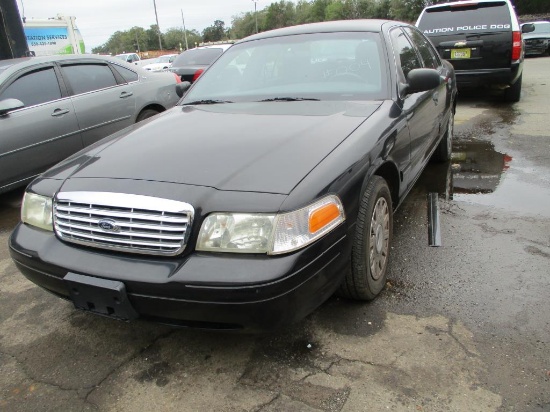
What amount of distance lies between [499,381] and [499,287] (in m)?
0.90

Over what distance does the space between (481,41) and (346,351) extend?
7233mm

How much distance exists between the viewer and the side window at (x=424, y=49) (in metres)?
4.45

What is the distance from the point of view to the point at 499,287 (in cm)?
292

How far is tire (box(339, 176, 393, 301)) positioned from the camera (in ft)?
8.32

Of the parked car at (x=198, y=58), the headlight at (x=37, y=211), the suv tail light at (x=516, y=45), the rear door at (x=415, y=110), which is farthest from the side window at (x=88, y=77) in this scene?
the suv tail light at (x=516, y=45)

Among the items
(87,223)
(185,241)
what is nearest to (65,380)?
(87,223)

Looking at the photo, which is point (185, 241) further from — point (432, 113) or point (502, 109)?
point (502, 109)

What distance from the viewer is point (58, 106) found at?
5168 millimetres

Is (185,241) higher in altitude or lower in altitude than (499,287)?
higher

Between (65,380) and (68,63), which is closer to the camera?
(65,380)

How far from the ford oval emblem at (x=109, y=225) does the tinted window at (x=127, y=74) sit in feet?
14.5

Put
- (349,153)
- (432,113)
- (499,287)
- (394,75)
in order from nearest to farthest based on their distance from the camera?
(349,153)
(499,287)
(394,75)
(432,113)

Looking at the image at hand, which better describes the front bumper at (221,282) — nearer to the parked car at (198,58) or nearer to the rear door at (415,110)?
the rear door at (415,110)

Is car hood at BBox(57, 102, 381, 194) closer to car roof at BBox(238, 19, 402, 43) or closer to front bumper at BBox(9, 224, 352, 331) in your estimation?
front bumper at BBox(9, 224, 352, 331)
